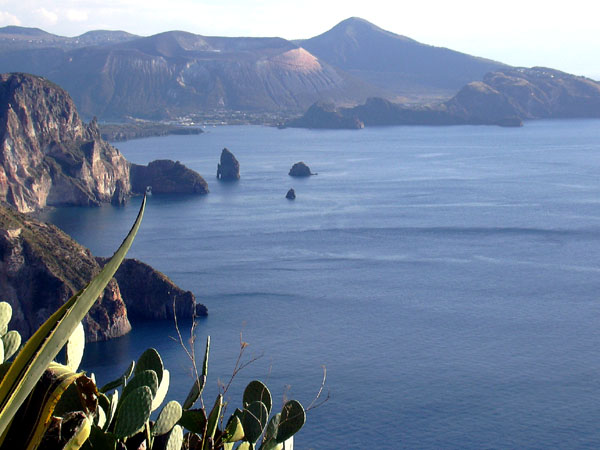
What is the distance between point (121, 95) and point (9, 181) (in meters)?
115

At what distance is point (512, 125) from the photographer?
139m

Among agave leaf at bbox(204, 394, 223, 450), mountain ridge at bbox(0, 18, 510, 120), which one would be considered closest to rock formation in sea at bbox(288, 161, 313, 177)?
agave leaf at bbox(204, 394, 223, 450)

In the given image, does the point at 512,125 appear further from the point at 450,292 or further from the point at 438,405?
the point at 438,405

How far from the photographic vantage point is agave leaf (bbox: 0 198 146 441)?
7.27 feet

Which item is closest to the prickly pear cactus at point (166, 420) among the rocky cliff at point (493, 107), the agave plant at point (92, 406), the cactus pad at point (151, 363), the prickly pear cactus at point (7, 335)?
the agave plant at point (92, 406)

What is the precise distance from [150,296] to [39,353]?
32.0 m

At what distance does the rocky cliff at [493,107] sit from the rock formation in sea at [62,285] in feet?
358

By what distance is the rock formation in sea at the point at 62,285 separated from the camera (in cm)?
3064

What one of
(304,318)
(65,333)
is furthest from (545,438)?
(65,333)

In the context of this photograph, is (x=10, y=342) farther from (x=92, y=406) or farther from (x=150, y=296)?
(x=150, y=296)

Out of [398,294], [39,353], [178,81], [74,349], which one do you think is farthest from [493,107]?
[39,353]

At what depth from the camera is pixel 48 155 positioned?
68.1m

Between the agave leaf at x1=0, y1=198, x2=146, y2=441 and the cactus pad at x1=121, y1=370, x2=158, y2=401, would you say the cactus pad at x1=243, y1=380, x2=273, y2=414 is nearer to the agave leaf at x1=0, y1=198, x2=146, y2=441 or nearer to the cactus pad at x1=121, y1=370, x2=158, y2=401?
the cactus pad at x1=121, y1=370, x2=158, y2=401

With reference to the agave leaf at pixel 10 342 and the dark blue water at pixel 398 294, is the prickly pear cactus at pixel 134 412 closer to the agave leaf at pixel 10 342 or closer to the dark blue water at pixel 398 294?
the agave leaf at pixel 10 342
